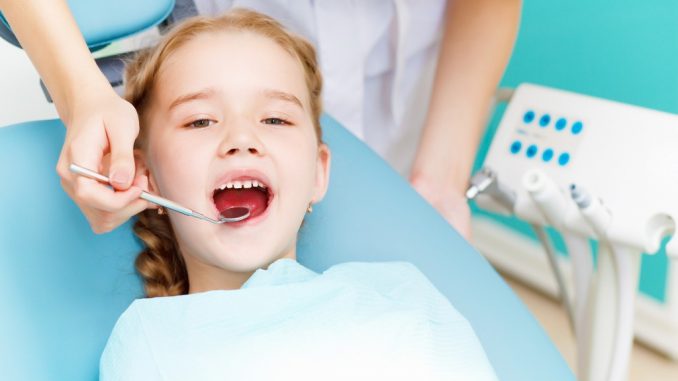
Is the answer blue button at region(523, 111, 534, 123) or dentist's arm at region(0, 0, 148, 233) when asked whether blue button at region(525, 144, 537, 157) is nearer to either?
blue button at region(523, 111, 534, 123)

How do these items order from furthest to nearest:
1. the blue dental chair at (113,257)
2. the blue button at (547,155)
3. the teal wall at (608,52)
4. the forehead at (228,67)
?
the teal wall at (608,52) < the blue button at (547,155) < the forehead at (228,67) < the blue dental chair at (113,257)

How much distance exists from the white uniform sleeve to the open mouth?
0.18 meters

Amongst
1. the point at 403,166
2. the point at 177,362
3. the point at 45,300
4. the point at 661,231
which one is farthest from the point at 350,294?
the point at 403,166

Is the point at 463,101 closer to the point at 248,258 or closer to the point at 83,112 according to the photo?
the point at 248,258

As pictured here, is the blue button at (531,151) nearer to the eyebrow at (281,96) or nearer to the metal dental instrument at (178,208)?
the eyebrow at (281,96)

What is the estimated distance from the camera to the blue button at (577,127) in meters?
1.24

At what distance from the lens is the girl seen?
867mm

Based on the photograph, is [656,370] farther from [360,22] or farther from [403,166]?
[360,22]

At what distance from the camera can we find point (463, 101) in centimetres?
139

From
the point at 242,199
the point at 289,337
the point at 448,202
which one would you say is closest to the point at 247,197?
the point at 242,199

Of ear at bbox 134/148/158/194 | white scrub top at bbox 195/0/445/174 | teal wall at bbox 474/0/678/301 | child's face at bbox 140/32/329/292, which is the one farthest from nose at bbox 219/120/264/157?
teal wall at bbox 474/0/678/301

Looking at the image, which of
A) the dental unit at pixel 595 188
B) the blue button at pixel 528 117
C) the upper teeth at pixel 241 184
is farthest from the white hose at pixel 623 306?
the upper teeth at pixel 241 184

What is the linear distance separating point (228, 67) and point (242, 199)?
17 centimetres

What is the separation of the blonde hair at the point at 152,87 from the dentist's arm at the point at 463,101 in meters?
0.29
